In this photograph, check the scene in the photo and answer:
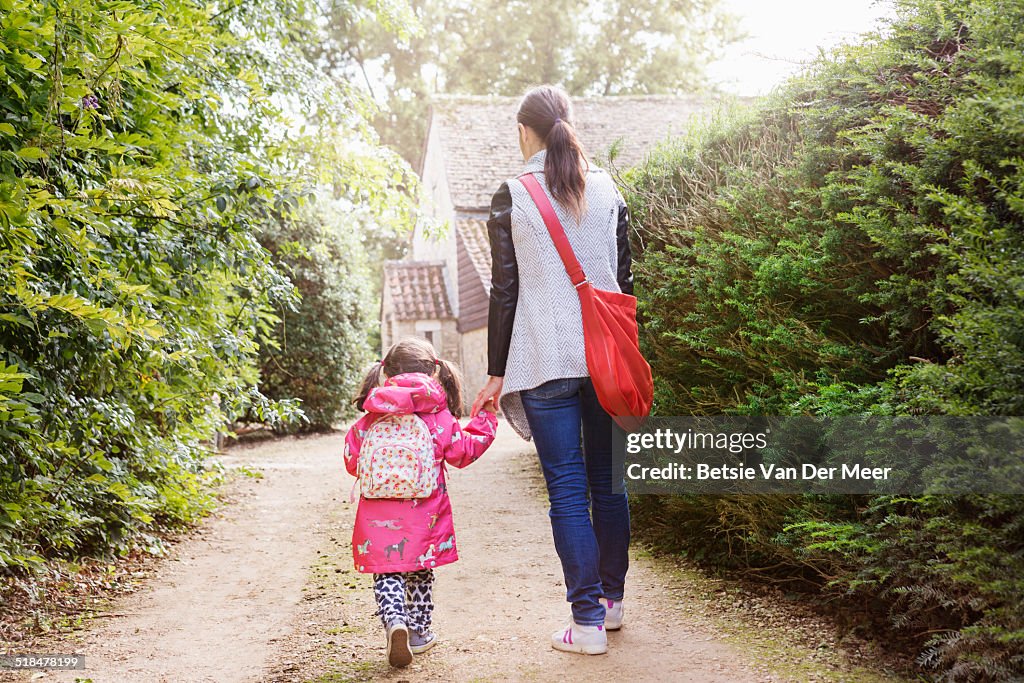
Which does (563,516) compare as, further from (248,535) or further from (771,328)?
(248,535)

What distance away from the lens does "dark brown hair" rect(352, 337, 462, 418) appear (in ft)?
12.6

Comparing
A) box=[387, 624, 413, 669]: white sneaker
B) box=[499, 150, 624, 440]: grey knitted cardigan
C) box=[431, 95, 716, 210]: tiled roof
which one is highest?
box=[431, 95, 716, 210]: tiled roof

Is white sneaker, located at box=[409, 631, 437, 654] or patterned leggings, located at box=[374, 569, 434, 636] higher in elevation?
patterned leggings, located at box=[374, 569, 434, 636]

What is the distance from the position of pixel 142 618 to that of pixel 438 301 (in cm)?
1691

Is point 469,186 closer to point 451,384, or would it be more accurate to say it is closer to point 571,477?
point 451,384

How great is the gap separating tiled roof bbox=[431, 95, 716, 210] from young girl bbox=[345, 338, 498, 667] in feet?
51.6

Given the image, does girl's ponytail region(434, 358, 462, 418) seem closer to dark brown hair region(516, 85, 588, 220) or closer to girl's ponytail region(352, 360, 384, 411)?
girl's ponytail region(352, 360, 384, 411)

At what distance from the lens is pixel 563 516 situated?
11.2 feet

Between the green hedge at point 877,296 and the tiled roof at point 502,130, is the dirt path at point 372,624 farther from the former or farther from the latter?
the tiled roof at point 502,130

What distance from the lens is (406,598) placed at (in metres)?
3.76

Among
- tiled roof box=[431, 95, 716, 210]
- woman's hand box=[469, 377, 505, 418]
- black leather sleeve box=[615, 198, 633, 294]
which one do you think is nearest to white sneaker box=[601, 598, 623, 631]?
woman's hand box=[469, 377, 505, 418]

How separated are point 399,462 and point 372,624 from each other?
41.3 inches

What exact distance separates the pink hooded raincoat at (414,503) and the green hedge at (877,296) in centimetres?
122

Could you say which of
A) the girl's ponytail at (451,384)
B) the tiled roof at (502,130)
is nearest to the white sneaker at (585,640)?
the girl's ponytail at (451,384)
